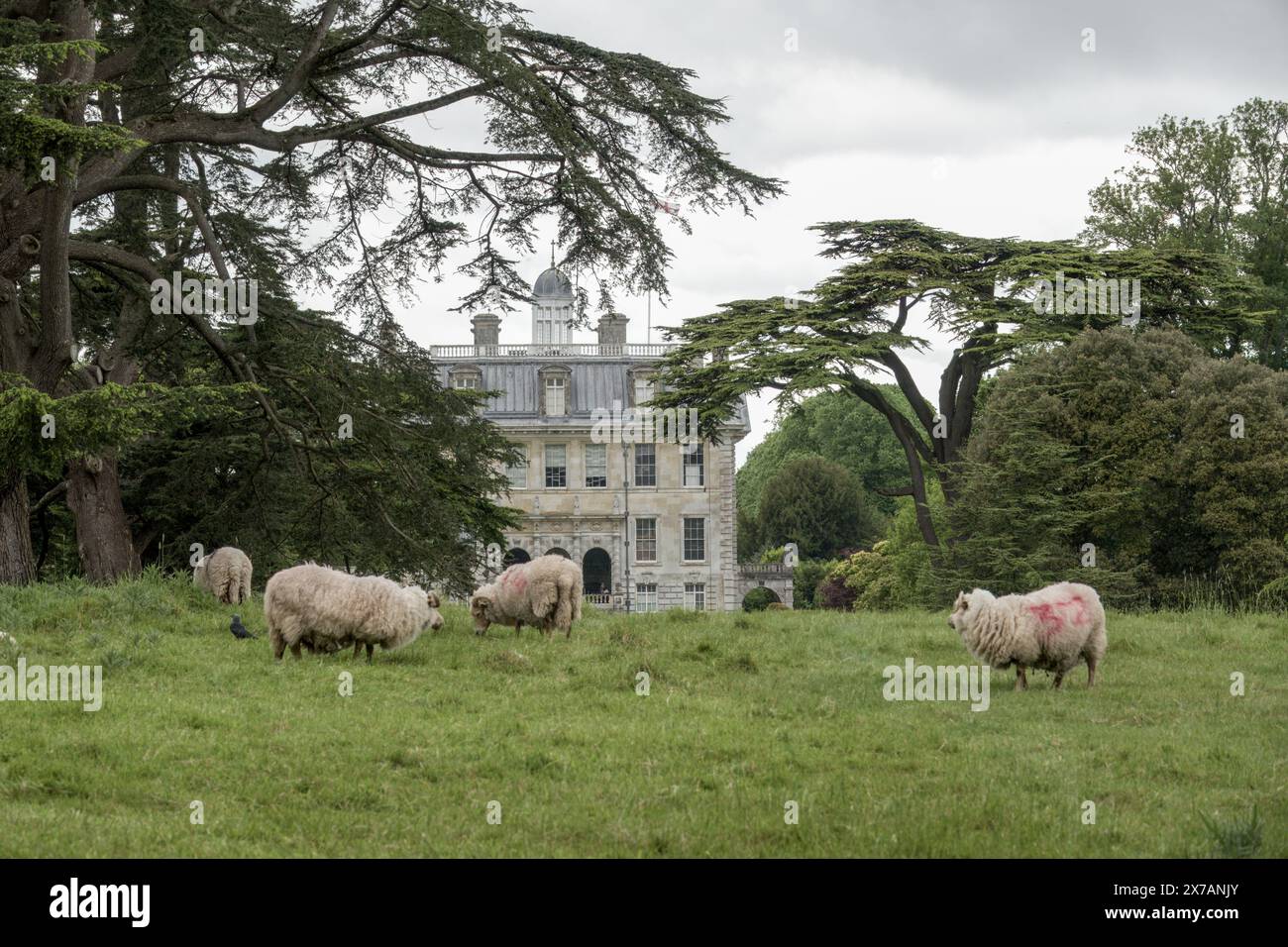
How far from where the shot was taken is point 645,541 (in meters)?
77.1

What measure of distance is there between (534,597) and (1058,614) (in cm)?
585

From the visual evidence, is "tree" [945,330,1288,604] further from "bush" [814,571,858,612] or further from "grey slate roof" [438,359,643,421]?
"grey slate roof" [438,359,643,421]

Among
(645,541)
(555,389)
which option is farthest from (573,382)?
(645,541)

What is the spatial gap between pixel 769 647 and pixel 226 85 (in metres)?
12.1

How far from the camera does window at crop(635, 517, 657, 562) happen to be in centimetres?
7700

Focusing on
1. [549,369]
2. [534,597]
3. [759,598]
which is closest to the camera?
[534,597]

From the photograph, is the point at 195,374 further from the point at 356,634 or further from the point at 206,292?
the point at 356,634

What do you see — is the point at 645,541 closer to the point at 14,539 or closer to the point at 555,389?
the point at 555,389

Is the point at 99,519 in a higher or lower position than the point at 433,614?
higher

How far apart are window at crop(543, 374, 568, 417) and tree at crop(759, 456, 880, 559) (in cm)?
1583

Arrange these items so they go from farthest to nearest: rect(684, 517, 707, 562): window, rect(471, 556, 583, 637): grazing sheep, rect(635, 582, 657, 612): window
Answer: rect(684, 517, 707, 562): window, rect(635, 582, 657, 612): window, rect(471, 556, 583, 637): grazing sheep

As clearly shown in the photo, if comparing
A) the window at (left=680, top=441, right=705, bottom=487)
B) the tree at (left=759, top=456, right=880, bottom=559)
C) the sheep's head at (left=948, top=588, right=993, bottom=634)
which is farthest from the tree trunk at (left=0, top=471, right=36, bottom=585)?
the tree at (left=759, top=456, right=880, bottom=559)

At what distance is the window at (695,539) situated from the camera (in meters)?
77.2

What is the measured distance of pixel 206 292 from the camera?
2194 centimetres
